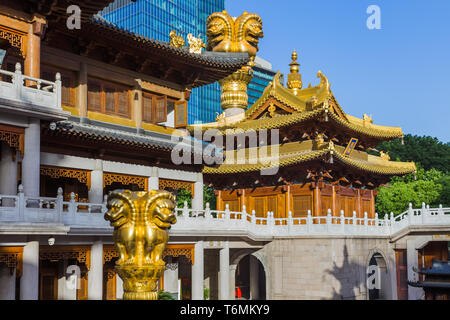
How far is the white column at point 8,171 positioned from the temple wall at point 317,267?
13.7 meters

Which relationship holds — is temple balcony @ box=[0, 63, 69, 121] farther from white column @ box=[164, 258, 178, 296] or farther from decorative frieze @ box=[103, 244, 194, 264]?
white column @ box=[164, 258, 178, 296]

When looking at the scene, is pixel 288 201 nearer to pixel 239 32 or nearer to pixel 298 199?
pixel 298 199

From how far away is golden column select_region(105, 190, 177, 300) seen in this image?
4.84 metres

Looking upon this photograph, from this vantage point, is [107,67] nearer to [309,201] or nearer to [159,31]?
[309,201]

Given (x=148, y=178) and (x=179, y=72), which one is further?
(x=179, y=72)

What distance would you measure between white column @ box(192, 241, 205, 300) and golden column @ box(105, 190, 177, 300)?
16.6 metres

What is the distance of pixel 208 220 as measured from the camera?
70.2ft

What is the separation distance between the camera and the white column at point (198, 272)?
69.2 feet

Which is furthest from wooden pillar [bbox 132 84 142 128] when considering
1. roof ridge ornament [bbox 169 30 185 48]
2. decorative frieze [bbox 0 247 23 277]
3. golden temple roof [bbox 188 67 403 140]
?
golden temple roof [bbox 188 67 403 140]

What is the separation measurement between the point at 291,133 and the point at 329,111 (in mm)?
2855

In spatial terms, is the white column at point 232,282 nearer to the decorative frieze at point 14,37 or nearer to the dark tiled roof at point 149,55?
the dark tiled roof at point 149,55

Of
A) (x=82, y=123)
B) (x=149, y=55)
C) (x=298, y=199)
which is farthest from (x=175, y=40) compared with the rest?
(x=298, y=199)
